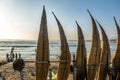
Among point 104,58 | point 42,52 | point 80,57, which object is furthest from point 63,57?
point 104,58

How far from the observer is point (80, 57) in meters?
16.9

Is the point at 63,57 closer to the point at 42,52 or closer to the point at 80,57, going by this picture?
the point at 80,57

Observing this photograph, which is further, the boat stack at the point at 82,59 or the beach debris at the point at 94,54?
the beach debris at the point at 94,54

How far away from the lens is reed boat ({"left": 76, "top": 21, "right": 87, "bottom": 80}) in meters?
16.9

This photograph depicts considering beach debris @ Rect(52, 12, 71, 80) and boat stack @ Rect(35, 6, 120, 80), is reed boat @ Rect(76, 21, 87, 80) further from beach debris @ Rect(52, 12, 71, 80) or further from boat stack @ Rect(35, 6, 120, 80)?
beach debris @ Rect(52, 12, 71, 80)

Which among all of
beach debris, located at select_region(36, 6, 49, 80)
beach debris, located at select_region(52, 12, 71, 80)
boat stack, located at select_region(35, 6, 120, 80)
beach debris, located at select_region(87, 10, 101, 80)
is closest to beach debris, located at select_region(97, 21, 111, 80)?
boat stack, located at select_region(35, 6, 120, 80)

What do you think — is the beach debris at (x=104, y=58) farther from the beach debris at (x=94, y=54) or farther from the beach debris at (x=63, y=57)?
the beach debris at (x=63, y=57)

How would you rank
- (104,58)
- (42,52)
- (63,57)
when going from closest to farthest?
1. (42,52)
2. (63,57)
3. (104,58)

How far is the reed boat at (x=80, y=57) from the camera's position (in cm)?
1689

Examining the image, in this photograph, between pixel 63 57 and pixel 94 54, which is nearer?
pixel 63 57

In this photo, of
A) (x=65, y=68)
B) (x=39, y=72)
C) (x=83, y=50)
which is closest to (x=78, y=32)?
(x=83, y=50)

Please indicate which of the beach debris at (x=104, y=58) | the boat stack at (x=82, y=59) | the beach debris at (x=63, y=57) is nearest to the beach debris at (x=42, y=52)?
the boat stack at (x=82, y=59)

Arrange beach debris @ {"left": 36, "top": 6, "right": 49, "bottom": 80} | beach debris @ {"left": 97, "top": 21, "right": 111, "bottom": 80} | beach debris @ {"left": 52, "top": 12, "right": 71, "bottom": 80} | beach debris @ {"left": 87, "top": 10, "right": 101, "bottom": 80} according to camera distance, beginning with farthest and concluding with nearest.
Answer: beach debris @ {"left": 97, "top": 21, "right": 111, "bottom": 80}, beach debris @ {"left": 87, "top": 10, "right": 101, "bottom": 80}, beach debris @ {"left": 52, "top": 12, "right": 71, "bottom": 80}, beach debris @ {"left": 36, "top": 6, "right": 49, "bottom": 80}

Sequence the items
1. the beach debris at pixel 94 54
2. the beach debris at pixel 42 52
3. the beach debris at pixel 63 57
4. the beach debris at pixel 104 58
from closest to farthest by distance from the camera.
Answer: the beach debris at pixel 42 52
the beach debris at pixel 63 57
the beach debris at pixel 94 54
the beach debris at pixel 104 58
